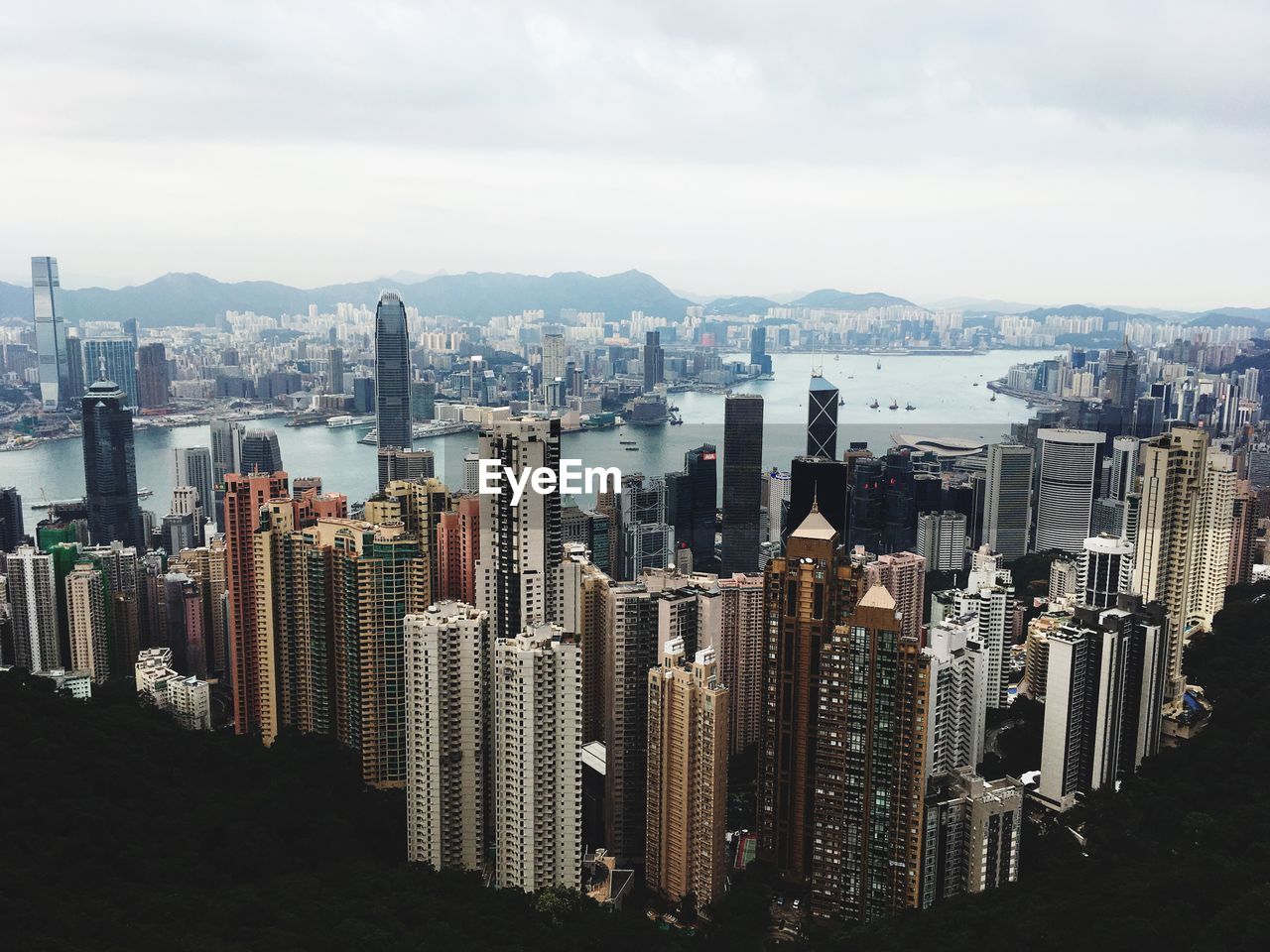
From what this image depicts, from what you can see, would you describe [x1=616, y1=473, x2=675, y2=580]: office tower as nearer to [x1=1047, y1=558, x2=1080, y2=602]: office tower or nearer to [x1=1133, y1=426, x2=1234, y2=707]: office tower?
[x1=1047, y1=558, x2=1080, y2=602]: office tower

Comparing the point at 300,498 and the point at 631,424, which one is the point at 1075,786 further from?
the point at 631,424

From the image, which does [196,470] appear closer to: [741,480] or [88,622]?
[88,622]

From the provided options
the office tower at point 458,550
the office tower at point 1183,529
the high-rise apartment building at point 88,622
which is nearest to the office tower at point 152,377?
the high-rise apartment building at point 88,622

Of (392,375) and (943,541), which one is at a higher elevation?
(392,375)

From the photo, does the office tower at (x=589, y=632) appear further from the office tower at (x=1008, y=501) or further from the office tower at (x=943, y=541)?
the office tower at (x=1008, y=501)

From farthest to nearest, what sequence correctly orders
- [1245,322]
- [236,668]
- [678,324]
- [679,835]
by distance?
1. [678,324]
2. [1245,322]
3. [236,668]
4. [679,835]

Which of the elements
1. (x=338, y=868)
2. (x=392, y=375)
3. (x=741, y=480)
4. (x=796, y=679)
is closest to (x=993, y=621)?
(x=796, y=679)

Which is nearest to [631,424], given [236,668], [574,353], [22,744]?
[574,353]
